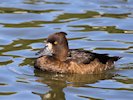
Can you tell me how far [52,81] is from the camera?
1284cm

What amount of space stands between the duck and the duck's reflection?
15cm

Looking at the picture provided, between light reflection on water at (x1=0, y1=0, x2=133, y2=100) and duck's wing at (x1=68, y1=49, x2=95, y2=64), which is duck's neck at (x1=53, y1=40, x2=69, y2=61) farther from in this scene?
light reflection on water at (x1=0, y1=0, x2=133, y2=100)

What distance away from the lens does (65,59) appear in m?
13.6

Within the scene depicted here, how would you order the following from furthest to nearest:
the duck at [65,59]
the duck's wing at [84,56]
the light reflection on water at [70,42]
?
the duck's wing at [84,56]
the duck at [65,59]
the light reflection on water at [70,42]

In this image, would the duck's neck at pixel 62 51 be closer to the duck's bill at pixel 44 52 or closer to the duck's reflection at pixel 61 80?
the duck's bill at pixel 44 52

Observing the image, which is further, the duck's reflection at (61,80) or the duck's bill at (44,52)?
the duck's bill at (44,52)

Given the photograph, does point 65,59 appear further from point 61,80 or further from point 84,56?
point 61,80

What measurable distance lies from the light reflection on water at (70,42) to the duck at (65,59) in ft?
0.57

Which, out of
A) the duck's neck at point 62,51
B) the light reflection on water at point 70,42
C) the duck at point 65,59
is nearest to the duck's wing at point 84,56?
the duck at point 65,59

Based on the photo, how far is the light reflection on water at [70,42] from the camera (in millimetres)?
12070

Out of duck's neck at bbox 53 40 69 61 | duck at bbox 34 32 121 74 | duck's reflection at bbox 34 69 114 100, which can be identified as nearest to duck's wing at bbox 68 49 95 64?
duck at bbox 34 32 121 74

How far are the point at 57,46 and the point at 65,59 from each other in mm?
318

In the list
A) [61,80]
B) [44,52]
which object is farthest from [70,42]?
[61,80]

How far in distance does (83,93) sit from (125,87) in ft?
2.88
